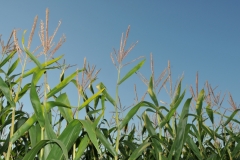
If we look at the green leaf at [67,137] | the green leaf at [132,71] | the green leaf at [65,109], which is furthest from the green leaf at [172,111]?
the green leaf at [67,137]

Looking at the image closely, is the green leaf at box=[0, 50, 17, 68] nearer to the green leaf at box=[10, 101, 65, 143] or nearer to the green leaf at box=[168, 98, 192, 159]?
the green leaf at box=[10, 101, 65, 143]

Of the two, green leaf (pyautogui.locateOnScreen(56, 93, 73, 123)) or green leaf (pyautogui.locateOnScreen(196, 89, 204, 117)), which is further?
green leaf (pyautogui.locateOnScreen(196, 89, 204, 117))

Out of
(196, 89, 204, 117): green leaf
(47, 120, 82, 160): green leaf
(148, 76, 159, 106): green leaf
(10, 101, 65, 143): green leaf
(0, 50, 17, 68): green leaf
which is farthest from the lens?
(196, 89, 204, 117): green leaf

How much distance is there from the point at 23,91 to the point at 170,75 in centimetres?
169

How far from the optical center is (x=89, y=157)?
3412 mm

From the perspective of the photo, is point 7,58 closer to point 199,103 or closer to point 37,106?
point 37,106

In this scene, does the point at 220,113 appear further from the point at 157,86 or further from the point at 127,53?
the point at 127,53

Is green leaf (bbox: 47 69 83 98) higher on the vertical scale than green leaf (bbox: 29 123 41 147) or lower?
higher

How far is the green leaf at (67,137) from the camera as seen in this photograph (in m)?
2.28

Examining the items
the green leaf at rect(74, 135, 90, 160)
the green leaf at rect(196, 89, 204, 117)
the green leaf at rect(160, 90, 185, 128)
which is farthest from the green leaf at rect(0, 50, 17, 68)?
the green leaf at rect(196, 89, 204, 117)

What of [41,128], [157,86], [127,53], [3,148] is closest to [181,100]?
[157,86]

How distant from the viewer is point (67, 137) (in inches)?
93.9

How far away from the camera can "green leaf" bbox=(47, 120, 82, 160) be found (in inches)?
89.9

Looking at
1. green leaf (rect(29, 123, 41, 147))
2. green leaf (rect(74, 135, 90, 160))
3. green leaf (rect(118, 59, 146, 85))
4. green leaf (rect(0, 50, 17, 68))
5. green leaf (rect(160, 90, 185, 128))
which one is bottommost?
green leaf (rect(74, 135, 90, 160))
